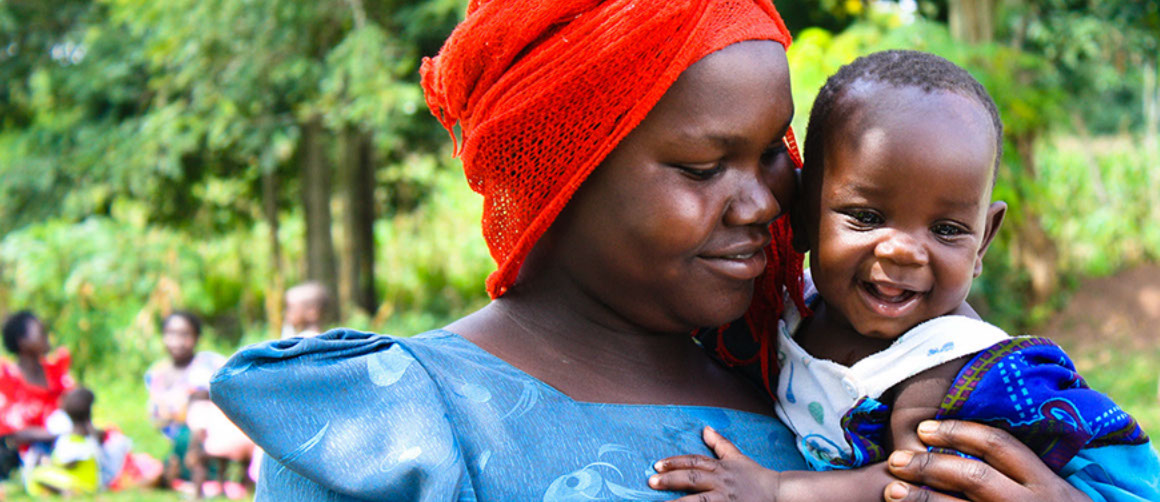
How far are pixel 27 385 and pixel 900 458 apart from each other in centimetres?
712

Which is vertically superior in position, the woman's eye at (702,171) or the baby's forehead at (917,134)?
the woman's eye at (702,171)

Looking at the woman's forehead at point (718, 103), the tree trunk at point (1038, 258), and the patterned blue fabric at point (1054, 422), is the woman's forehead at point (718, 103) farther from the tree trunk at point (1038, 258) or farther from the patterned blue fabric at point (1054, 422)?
the tree trunk at point (1038, 258)

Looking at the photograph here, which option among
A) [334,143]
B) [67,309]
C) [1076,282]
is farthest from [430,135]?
[1076,282]

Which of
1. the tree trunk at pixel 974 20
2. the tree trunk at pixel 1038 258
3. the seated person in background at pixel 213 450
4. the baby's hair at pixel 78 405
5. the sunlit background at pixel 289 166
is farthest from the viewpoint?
the tree trunk at pixel 1038 258

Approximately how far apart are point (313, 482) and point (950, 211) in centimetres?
104

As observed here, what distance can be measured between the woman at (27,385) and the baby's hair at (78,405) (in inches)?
8.2

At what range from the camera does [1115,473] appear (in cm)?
165

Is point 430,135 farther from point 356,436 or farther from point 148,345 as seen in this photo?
point 356,436

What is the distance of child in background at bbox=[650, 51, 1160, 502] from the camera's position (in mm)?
1584

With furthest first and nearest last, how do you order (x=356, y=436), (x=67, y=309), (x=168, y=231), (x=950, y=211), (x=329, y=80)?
(x=168, y=231) < (x=67, y=309) < (x=329, y=80) < (x=950, y=211) < (x=356, y=436)

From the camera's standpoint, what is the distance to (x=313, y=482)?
1460mm

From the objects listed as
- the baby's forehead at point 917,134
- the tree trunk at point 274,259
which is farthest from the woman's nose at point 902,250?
the tree trunk at point 274,259

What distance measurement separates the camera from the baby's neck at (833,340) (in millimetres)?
1808

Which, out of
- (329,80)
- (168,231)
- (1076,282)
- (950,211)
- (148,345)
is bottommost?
(1076,282)
